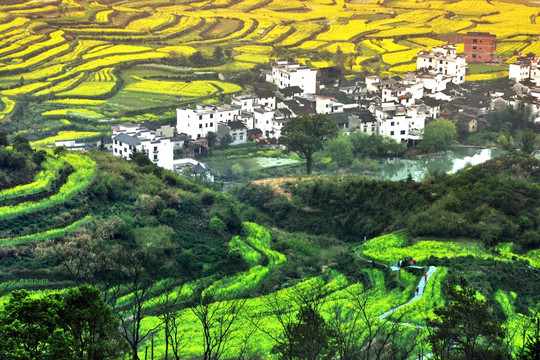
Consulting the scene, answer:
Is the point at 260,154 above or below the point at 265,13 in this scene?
below

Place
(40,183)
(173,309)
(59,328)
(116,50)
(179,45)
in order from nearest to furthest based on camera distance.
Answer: (59,328) < (173,309) < (40,183) < (116,50) < (179,45)

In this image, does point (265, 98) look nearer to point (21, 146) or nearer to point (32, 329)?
point (21, 146)

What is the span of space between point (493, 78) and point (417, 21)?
633 centimetres

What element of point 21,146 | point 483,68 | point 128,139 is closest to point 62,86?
point 128,139

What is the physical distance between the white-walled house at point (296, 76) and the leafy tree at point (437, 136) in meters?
4.44

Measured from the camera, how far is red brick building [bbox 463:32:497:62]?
2934 cm

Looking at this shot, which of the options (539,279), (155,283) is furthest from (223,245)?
(539,279)

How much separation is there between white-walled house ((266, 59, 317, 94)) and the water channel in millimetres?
4892

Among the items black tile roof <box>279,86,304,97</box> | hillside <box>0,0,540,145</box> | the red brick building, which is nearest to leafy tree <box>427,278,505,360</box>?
hillside <box>0,0,540,145</box>

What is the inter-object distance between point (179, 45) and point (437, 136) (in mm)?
10966

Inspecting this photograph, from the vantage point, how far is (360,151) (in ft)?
Result: 67.7

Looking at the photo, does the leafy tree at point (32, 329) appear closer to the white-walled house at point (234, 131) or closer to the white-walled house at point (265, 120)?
the white-walled house at point (234, 131)

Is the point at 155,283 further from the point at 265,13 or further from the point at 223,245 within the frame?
the point at 265,13

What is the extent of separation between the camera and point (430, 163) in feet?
67.3
